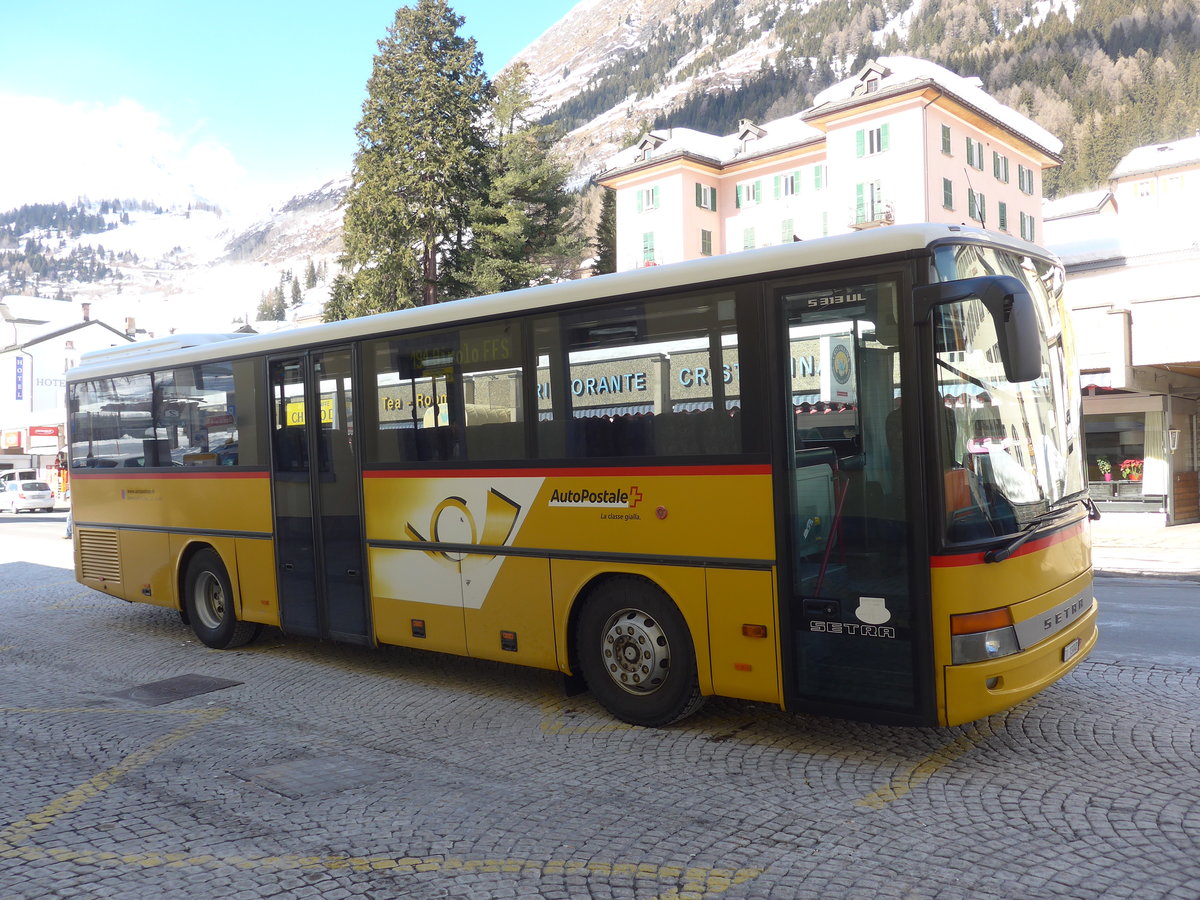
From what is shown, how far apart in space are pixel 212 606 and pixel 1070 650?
316 inches

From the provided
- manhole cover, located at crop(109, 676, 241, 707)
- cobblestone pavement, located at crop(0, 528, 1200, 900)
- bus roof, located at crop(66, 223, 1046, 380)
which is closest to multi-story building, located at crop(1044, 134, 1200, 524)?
cobblestone pavement, located at crop(0, 528, 1200, 900)

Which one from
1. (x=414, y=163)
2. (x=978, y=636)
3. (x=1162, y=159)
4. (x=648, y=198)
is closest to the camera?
(x=978, y=636)

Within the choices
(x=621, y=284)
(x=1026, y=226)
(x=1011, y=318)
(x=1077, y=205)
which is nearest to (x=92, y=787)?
(x=621, y=284)

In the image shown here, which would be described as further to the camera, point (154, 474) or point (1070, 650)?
point (154, 474)

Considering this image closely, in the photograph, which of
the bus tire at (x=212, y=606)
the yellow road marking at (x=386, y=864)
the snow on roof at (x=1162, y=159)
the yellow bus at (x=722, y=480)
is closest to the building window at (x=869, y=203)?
the snow on roof at (x=1162, y=159)

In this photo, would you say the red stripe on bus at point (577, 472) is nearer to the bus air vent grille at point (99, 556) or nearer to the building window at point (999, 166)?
the bus air vent grille at point (99, 556)

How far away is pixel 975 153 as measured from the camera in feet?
160

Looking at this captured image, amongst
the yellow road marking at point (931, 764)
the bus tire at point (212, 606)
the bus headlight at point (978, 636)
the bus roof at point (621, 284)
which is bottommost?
the yellow road marking at point (931, 764)

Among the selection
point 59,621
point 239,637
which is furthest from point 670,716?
point 59,621

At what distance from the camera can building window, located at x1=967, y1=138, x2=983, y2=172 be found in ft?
159

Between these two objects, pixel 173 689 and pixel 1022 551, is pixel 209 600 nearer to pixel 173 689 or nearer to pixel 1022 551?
pixel 173 689

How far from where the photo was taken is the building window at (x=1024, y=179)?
52.3 m

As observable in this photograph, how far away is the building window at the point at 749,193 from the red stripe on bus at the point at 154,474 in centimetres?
5160

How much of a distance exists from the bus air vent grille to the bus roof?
231 cm
